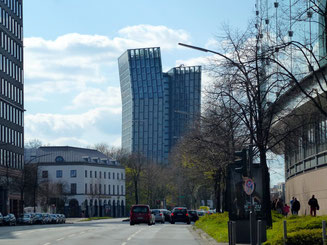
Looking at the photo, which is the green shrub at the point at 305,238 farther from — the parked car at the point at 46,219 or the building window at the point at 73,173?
the building window at the point at 73,173

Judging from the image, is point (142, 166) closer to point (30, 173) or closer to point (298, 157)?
point (30, 173)

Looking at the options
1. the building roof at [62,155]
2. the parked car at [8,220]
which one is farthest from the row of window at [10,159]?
the building roof at [62,155]

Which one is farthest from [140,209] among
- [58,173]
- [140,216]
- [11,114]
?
[58,173]

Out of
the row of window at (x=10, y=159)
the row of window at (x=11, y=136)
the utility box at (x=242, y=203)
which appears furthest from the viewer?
the row of window at (x=11, y=136)

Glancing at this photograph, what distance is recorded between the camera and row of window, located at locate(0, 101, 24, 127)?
9344cm

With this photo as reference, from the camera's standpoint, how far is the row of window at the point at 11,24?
308 ft

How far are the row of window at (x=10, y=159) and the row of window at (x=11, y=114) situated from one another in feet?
15.0

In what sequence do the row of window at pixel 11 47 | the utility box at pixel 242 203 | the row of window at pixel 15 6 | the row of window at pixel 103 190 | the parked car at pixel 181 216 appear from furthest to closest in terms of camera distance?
the row of window at pixel 103 190, the row of window at pixel 15 6, the row of window at pixel 11 47, the parked car at pixel 181 216, the utility box at pixel 242 203

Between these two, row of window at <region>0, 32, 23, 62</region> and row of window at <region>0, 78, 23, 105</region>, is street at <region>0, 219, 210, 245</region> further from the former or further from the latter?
row of window at <region>0, 32, 23, 62</region>

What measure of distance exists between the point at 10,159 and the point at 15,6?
21.9 meters

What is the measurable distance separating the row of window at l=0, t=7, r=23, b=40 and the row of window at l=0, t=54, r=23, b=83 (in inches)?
170

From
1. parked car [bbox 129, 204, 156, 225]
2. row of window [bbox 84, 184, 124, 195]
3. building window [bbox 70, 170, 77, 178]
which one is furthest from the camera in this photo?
building window [bbox 70, 170, 77, 178]

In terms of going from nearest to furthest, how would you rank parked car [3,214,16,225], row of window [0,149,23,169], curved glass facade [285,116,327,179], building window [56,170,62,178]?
curved glass facade [285,116,327,179]
parked car [3,214,16,225]
row of window [0,149,23,169]
building window [56,170,62,178]

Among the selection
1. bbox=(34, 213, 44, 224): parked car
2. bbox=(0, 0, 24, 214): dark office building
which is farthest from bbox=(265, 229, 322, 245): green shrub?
bbox=(0, 0, 24, 214): dark office building
